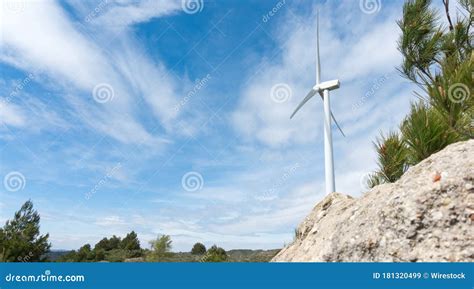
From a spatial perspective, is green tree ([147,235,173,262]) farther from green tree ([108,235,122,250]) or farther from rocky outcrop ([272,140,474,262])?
rocky outcrop ([272,140,474,262])

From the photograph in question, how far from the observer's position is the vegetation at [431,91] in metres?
5.81

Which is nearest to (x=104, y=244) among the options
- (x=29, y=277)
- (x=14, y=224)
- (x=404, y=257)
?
(x=14, y=224)

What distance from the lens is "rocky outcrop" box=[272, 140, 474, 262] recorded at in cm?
452

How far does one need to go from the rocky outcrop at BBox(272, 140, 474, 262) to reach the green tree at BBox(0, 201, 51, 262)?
28.4m

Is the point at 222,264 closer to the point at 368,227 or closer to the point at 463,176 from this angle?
the point at 368,227

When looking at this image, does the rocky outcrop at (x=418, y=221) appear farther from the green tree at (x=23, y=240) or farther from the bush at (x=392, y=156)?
the green tree at (x=23, y=240)

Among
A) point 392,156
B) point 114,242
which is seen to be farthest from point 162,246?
point 392,156

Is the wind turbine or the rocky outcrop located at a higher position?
the wind turbine

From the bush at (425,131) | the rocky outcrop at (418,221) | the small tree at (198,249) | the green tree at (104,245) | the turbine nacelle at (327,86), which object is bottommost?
the rocky outcrop at (418,221)

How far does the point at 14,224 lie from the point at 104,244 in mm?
13467

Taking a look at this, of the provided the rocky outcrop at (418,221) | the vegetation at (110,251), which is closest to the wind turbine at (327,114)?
the rocky outcrop at (418,221)

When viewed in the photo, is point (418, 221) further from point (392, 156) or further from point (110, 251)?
point (110, 251)

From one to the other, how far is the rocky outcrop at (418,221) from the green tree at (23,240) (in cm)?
2843

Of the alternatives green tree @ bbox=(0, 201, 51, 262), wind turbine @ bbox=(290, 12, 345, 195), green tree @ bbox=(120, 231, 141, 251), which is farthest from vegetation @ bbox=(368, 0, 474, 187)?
green tree @ bbox=(120, 231, 141, 251)
